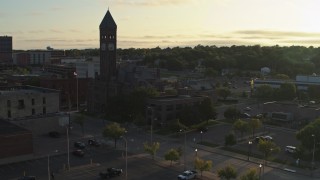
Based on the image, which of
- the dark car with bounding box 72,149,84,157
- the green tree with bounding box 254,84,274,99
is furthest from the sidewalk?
A: the green tree with bounding box 254,84,274,99

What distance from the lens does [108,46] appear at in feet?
292

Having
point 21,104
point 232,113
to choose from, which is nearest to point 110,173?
point 21,104

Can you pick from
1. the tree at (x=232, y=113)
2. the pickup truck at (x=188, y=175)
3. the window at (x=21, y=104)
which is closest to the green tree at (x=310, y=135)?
the pickup truck at (x=188, y=175)

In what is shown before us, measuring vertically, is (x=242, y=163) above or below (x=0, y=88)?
below

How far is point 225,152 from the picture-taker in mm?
55562

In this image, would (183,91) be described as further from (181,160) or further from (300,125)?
(181,160)

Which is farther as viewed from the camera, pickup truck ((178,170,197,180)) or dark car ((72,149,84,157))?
dark car ((72,149,84,157))

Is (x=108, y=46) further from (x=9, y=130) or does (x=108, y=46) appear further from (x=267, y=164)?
(x=267, y=164)

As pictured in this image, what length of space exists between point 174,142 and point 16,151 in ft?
75.6

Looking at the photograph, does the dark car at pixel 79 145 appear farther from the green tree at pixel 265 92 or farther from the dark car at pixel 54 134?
the green tree at pixel 265 92

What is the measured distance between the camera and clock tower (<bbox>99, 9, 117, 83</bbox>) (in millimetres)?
87312

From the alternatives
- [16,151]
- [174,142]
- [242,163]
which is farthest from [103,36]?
[242,163]

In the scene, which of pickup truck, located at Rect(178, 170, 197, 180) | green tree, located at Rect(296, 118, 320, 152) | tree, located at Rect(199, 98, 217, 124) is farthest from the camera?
tree, located at Rect(199, 98, 217, 124)

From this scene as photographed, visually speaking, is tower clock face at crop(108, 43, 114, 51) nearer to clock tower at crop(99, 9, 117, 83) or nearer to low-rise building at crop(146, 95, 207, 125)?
clock tower at crop(99, 9, 117, 83)
